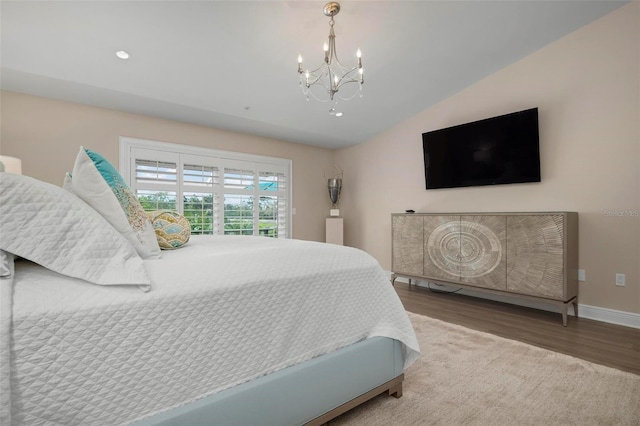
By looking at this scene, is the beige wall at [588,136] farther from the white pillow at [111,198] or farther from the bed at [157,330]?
the white pillow at [111,198]

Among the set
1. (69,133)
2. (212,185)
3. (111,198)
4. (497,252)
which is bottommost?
(497,252)

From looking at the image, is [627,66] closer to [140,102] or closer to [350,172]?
[350,172]

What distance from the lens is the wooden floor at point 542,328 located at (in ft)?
7.26

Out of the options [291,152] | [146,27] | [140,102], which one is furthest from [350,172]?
[146,27]

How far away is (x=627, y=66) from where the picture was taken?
2.81m

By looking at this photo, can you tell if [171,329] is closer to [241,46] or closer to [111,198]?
[111,198]

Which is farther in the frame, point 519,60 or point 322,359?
point 519,60

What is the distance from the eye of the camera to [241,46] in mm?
2863

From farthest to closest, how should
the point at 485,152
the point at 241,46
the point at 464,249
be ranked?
the point at 485,152 → the point at 464,249 → the point at 241,46

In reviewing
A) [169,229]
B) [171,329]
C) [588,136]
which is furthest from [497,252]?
[171,329]

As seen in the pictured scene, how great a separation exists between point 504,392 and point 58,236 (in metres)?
2.16

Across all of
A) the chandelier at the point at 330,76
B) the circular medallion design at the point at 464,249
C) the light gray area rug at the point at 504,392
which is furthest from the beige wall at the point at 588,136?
the chandelier at the point at 330,76

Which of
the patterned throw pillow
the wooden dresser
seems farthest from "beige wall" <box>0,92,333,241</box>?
the wooden dresser

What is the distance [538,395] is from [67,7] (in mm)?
3936
